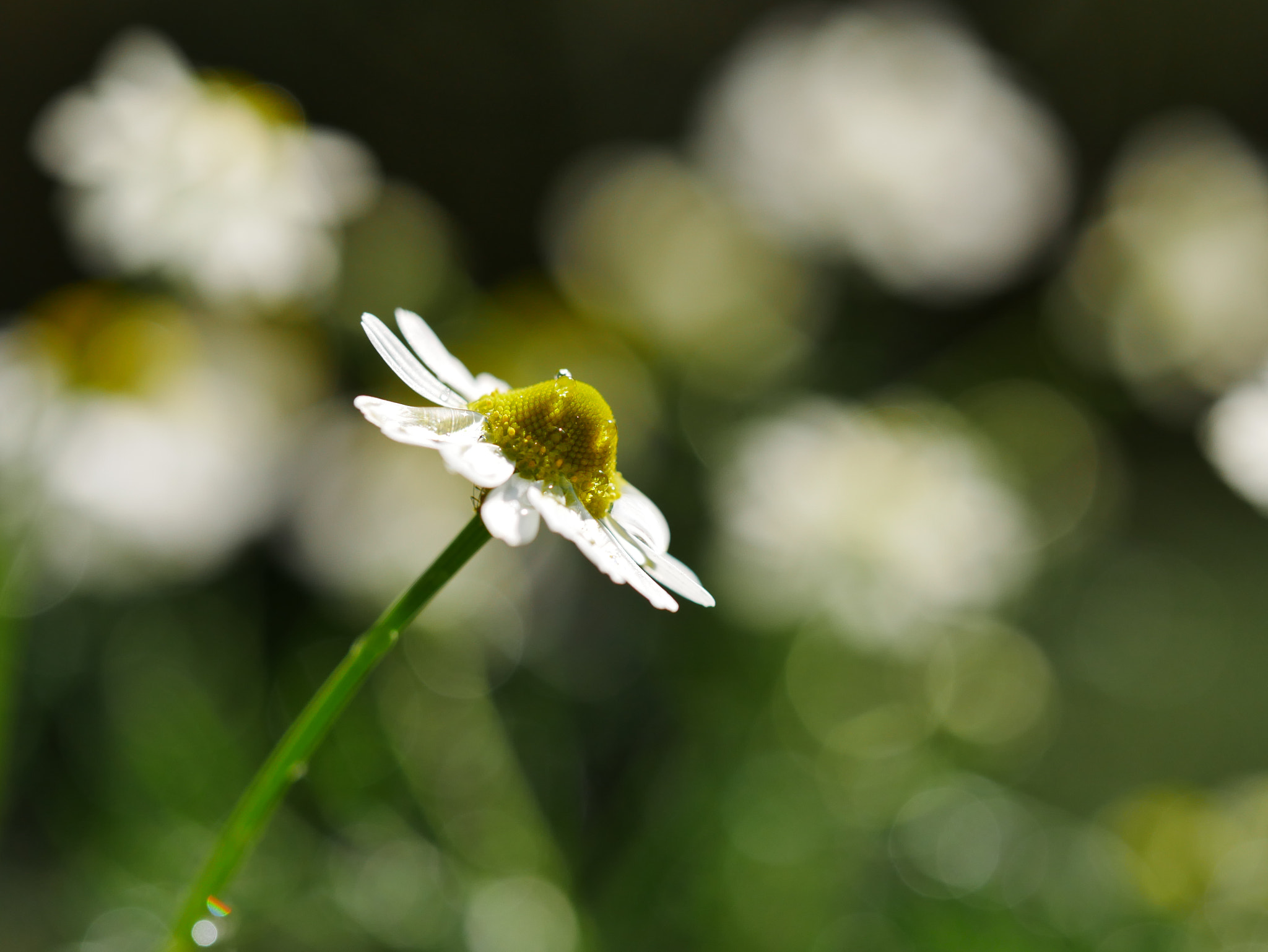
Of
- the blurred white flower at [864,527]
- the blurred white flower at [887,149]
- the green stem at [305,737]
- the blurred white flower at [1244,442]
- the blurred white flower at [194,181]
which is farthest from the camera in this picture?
the blurred white flower at [887,149]

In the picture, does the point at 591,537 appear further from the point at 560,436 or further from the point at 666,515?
the point at 666,515

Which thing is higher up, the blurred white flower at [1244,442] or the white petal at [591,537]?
the blurred white flower at [1244,442]

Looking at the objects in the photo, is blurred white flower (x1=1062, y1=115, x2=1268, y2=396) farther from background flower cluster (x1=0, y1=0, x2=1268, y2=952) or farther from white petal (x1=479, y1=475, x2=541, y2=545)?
white petal (x1=479, y1=475, x2=541, y2=545)

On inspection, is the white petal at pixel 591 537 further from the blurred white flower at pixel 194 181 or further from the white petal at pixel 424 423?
the blurred white flower at pixel 194 181

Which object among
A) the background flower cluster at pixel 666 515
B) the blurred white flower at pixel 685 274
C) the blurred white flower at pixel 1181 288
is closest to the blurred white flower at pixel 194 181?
the background flower cluster at pixel 666 515

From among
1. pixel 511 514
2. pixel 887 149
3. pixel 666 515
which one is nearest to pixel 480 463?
pixel 511 514

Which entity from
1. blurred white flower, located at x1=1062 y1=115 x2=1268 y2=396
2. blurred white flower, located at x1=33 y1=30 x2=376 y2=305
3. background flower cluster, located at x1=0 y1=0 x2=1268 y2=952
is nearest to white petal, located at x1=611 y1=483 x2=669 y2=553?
background flower cluster, located at x1=0 y1=0 x2=1268 y2=952

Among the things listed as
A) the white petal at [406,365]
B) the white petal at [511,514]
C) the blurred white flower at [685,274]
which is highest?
the blurred white flower at [685,274]

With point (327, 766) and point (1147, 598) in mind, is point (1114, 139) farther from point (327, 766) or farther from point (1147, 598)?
point (327, 766)
